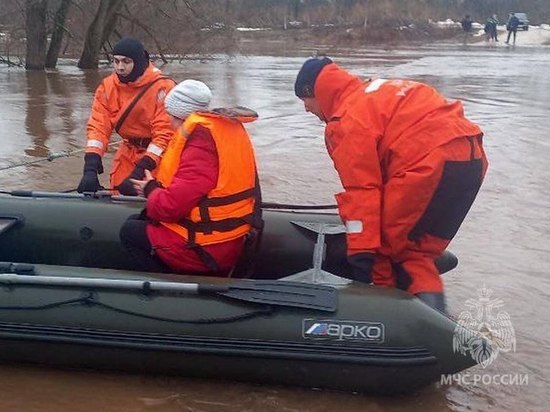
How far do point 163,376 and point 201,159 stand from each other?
0.94 m

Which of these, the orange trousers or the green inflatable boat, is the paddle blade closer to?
the green inflatable boat

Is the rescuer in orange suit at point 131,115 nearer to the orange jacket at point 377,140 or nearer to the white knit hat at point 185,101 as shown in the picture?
the white knit hat at point 185,101

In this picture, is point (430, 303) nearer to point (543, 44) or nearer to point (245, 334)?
point (245, 334)

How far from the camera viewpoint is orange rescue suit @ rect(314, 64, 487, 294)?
3.30 metres

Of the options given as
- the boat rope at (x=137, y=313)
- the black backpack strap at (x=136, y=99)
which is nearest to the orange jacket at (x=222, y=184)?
the boat rope at (x=137, y=313)

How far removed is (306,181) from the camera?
24.1 feet

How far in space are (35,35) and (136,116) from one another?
51.9ft

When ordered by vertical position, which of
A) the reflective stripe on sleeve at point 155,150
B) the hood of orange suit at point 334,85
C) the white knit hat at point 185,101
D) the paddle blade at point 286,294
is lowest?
the paddle blade at point 286,294

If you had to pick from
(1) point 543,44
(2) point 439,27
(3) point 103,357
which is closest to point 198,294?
(3) point 103,357

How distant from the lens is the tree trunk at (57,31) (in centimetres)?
1972

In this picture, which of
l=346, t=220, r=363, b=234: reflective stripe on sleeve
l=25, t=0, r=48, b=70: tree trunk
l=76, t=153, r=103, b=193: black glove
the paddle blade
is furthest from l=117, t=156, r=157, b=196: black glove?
l=25, t=0, r=48, b=70: tree trunk

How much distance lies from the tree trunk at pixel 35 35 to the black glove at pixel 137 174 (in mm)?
15552

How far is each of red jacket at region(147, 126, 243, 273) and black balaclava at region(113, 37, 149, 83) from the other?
126 cm

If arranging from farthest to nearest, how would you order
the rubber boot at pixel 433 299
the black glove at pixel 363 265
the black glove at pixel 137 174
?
the black glove at pixel 137 174, the rubber boot at pixel 433 299, the black glove at pixel 363 265
